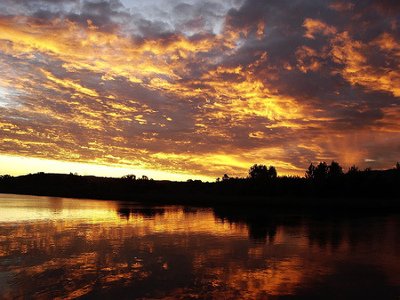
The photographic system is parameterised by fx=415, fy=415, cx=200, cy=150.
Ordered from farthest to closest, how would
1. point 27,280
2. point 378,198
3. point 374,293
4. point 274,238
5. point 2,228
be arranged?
1. point 378,198
2. point 2,228
3. point 274,238
4. point 27,280
5. point 374,293

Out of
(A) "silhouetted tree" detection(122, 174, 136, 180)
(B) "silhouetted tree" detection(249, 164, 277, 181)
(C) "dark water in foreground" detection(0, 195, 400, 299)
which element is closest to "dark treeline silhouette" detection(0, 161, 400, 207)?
(B) "silhouetted tree" detection(249, 164, 277, 181)

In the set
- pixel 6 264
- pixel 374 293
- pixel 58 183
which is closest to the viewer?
pixel 374 293

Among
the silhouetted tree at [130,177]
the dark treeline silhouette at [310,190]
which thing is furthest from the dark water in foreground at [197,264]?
the silhouetted tree at [130,177]

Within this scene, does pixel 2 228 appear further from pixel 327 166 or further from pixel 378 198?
pixel 327 166

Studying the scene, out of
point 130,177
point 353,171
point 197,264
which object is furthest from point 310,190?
point 130,177

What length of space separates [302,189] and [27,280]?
96384 mm

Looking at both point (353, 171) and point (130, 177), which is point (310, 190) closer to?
point (353, 171)

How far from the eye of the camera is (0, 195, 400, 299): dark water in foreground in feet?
45.0

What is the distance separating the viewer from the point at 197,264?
1820cm

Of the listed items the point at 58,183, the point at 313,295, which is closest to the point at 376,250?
the point at 313,295

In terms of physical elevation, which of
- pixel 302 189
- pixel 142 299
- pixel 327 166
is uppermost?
pixel 327 166

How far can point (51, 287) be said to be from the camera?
45.9ft

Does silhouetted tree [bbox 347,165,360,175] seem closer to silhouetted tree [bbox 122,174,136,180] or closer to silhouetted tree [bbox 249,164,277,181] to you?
silhouetted tree [bbox 249,164,277,181]

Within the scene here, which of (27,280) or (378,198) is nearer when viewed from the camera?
(27,280)
